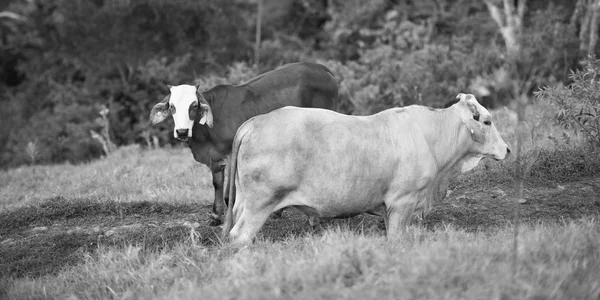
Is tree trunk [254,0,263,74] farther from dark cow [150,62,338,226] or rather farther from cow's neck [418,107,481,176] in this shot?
cow's neck [418,107,481,176]

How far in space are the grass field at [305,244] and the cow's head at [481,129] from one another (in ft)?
2.54

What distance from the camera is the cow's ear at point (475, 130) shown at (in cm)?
739

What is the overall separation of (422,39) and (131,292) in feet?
47.2

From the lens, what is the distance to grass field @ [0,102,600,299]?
5191mm

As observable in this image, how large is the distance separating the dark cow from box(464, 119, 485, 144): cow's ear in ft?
7.87

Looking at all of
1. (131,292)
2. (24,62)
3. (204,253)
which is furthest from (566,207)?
(24,62)

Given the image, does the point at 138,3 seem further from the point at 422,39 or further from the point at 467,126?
the point at 467,126

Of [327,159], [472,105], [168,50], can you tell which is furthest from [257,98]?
[168,50]

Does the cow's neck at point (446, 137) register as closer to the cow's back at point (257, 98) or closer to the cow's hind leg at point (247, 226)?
the cow's hind leg at point (247, 226)

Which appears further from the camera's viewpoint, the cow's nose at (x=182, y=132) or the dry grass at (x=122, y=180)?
the dry grass at (x=122, y=180)

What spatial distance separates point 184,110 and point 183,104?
70mm

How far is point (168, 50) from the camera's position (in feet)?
67.9

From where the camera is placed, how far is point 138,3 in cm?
1975

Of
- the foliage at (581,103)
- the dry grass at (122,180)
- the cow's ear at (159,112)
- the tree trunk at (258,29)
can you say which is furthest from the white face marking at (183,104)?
the tree trunk at (258,29)
